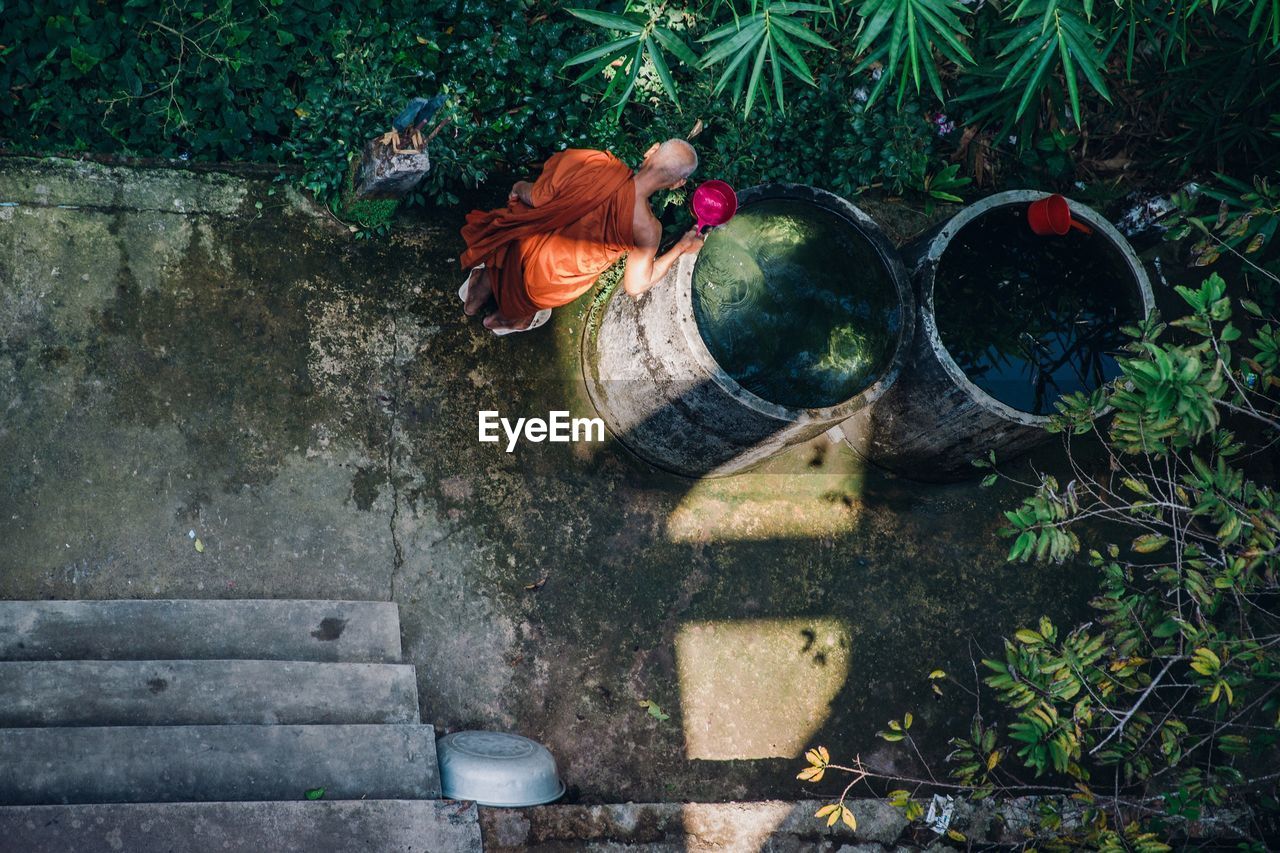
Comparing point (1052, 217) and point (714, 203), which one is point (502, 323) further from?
point (1052, 217)

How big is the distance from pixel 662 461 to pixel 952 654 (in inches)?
66.4

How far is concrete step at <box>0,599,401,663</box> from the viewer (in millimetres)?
3762

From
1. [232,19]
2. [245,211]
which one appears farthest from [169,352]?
[232,19]

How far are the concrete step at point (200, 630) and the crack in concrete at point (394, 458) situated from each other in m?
0.23

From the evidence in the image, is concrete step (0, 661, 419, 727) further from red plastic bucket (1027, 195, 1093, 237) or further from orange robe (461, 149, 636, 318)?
red plastic bucket (1027, 195, 1093, 237)

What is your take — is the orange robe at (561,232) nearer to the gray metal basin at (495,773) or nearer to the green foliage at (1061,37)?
the green foliage at (1061,37)

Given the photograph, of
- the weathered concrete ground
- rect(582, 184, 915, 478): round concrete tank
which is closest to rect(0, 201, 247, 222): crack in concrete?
the weathered concrete ground

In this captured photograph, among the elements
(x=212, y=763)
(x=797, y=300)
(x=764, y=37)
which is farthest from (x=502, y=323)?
(x=212, y=763)

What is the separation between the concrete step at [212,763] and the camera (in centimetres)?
335

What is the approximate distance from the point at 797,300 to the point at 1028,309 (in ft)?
4.30

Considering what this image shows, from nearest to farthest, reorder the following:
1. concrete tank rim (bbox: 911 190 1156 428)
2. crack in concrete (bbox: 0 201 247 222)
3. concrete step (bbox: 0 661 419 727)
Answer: concrete step (bbox: 0 661 419 727)
concrete tank rim (bbox: 911 190 1156 428)
crack in concrete (bbox: 0 201 247 222)

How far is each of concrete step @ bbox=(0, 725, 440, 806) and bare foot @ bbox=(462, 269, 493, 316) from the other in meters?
1.88

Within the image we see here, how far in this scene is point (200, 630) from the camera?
390 cm

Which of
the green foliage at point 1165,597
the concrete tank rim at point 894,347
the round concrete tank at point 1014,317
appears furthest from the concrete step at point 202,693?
the round concrete tank at point 1014,317
